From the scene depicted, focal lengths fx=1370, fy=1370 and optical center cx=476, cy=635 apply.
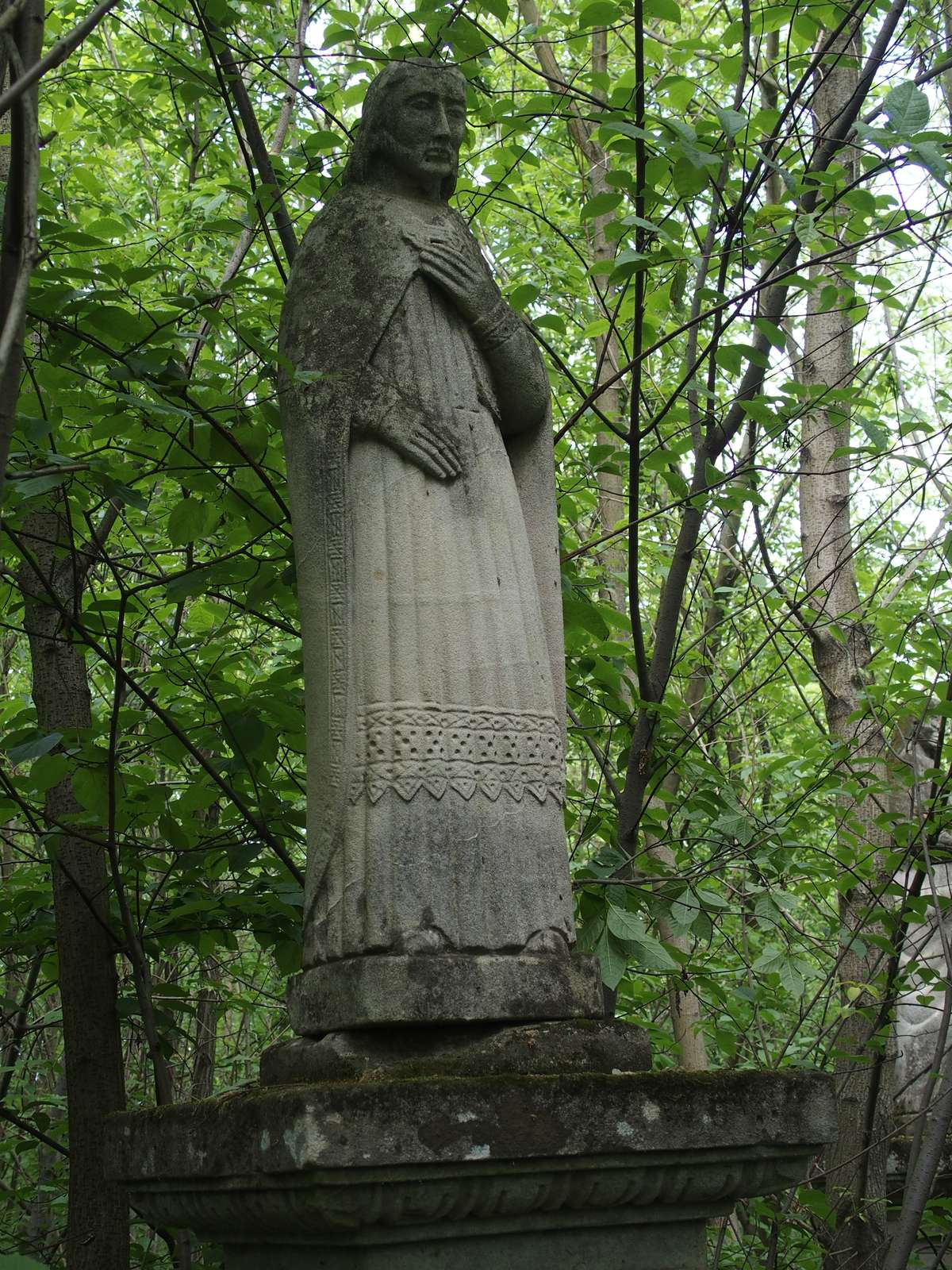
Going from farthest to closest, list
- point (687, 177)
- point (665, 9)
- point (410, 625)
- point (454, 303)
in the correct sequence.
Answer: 1. point (665, 9)
2. point (687, 177)
3. point (454, 303)
4. point (410, 625)

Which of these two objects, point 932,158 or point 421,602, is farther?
point 932,158

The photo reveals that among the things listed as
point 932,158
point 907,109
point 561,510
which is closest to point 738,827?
point 561,510

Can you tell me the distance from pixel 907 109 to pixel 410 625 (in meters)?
2.43

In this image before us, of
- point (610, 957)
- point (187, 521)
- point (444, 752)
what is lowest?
point (610, 957)

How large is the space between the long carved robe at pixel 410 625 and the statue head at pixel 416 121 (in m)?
0.12

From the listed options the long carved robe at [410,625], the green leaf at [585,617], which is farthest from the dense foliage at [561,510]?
the long carved robe at [410,625]

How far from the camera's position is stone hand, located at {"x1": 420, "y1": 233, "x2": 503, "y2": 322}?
4402mm

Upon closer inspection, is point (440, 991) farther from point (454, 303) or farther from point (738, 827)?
point (738, 827)

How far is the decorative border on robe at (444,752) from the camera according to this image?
381cm

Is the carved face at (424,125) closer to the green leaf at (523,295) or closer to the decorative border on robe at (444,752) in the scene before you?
the green leaf at (523,295)

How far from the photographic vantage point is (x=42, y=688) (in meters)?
6.21

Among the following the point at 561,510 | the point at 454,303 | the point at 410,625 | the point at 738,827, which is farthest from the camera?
the point at 561,510

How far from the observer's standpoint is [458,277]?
443cm

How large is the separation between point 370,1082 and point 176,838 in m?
2.77
